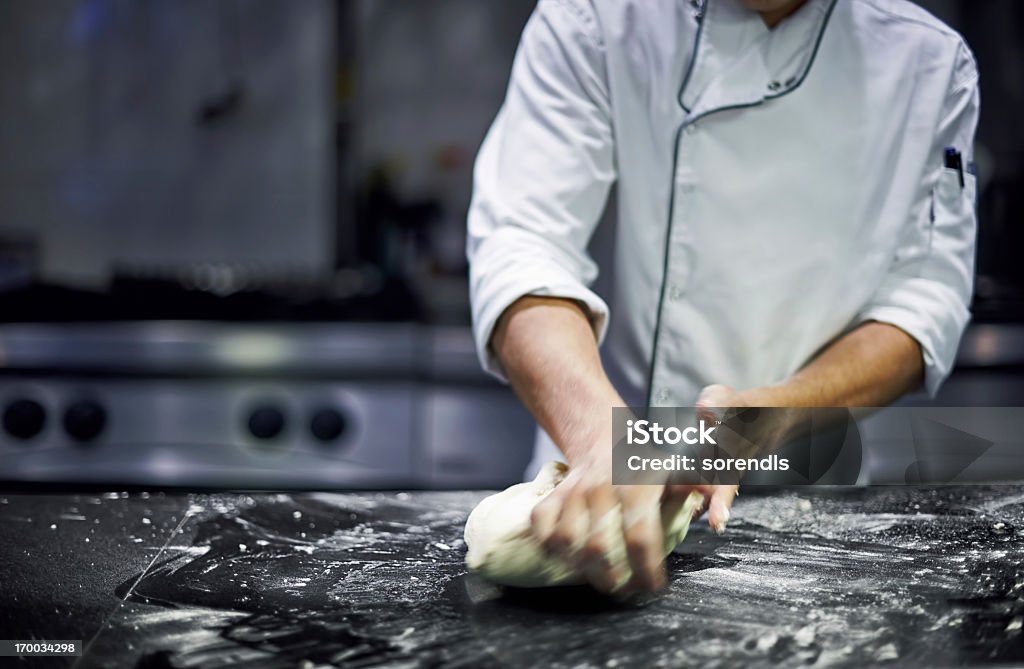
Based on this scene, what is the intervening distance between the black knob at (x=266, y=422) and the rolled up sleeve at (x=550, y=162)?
82cm

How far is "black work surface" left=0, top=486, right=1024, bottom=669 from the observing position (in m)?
0.56

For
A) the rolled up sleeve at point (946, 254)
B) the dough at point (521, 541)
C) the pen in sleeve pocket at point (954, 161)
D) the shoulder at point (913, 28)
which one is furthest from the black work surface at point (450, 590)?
the shoulder at point (913, 28)

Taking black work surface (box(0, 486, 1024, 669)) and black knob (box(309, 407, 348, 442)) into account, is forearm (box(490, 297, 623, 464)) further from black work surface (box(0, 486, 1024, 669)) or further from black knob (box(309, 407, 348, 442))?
black knob (box(309, 407, 348, 442))

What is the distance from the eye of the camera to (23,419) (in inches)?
70.1

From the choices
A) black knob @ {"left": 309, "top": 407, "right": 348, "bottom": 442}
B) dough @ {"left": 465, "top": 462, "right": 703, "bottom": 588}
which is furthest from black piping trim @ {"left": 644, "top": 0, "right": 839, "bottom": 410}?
black knob @ {"left": 309, "top": 407, "right": 348, "bottom": 442}

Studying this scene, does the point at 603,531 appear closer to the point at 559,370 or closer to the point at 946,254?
the point at 559,370

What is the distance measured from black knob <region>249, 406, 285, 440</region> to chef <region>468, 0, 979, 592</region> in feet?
2.71

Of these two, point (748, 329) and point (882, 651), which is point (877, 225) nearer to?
point (748, 329)

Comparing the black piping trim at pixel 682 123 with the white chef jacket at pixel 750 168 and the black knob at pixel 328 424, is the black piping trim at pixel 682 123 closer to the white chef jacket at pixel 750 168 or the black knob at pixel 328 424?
the white chef jacket at pixel 750 168

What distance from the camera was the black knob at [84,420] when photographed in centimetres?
178

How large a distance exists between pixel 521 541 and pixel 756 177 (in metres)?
0.64

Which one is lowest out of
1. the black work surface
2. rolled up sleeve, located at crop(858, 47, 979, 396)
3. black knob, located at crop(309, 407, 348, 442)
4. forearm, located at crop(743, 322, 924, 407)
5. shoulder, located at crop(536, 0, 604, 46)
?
black knob, located at crop(309, 407, 348, 442)
